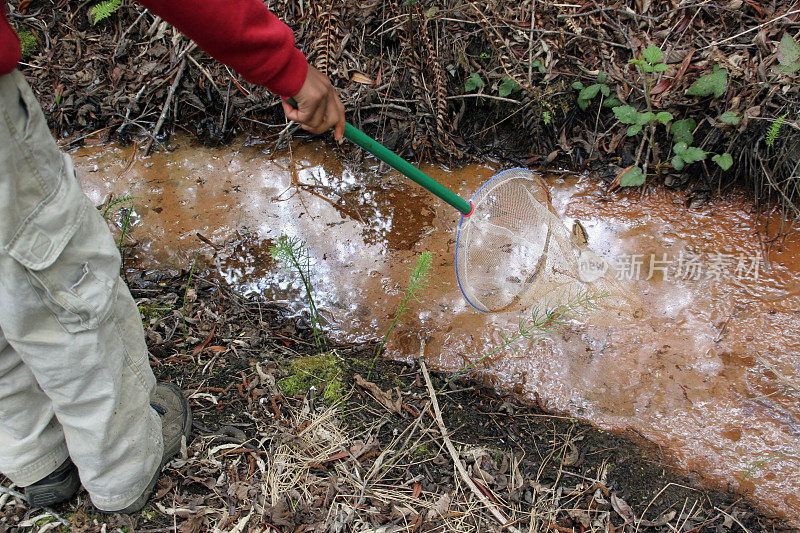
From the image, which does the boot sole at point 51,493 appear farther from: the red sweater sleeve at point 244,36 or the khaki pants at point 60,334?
the red sweater sleeve at point 244,36

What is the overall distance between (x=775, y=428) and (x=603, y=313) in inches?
37.2

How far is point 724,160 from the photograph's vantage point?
3145 mm

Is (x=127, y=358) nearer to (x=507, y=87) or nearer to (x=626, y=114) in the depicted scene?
(x=507, y=87)

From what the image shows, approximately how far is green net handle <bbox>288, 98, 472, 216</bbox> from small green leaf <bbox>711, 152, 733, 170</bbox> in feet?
5.27

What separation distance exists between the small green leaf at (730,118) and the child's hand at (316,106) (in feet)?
8.12

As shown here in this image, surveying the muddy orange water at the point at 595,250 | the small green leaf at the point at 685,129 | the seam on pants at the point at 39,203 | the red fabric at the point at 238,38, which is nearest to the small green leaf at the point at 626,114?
the small green leaf at the point at 685,129

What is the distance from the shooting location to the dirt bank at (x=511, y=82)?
322 cm

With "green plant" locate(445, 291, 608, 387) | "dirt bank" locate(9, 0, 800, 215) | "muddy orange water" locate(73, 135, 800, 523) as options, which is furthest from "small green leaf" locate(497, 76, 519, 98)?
"green plant" locate(445, 291, 608, 387)

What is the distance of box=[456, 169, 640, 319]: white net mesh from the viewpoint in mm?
2902

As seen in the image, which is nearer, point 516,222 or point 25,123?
point 25,123

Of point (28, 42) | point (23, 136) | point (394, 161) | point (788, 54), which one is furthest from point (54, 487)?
point (788, 54)

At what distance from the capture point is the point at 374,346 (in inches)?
113

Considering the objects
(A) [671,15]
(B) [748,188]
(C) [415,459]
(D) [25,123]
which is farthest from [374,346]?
(A) [671,15]

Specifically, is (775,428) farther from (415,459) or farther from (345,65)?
(345,65)
